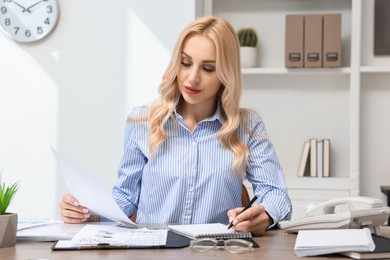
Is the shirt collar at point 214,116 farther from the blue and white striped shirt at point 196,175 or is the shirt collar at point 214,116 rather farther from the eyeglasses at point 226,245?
the eyeglasses at point 226,245

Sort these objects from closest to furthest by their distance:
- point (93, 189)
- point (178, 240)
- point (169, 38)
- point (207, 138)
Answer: point (178, 240) < point (93, 189) < point (207, 138) < point (169, 38)

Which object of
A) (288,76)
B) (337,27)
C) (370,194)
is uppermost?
(337,27)

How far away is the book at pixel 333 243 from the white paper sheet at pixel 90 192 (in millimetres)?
519

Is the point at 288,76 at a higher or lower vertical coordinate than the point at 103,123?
higher

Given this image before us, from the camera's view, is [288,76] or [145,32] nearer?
[145,32]

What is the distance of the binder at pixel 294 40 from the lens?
14.0ft

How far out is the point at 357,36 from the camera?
4.27 m

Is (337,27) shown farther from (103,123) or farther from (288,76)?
(103,123)

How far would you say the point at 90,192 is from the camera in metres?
1.93

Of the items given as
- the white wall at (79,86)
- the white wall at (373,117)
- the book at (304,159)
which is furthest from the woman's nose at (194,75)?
the white wall at (373,117)

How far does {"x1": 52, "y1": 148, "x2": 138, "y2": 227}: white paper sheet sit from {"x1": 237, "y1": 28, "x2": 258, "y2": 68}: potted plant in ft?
8.37

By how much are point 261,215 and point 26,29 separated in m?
2.88

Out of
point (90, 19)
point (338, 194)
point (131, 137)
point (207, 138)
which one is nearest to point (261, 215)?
point (207, 138)

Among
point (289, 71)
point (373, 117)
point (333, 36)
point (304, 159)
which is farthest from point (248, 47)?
point (373, 117)
